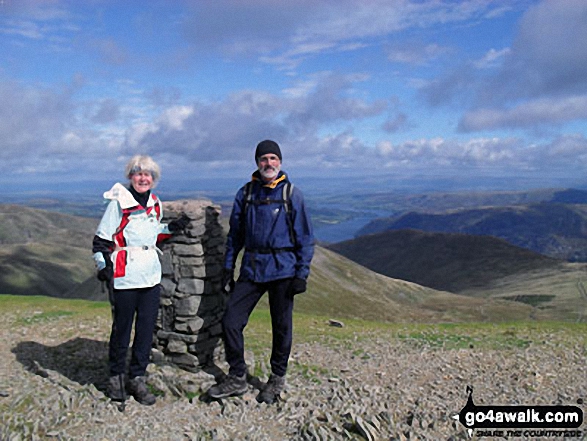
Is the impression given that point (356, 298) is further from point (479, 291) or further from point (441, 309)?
point (479, 291)

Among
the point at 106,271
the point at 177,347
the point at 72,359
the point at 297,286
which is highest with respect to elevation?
the point at 106,271

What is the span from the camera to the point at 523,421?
10.4 metres

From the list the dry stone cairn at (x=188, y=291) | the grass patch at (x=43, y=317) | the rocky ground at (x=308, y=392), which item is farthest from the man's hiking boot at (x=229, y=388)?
the grass patch at (x=43, y=317)

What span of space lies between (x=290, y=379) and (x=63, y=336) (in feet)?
34.6

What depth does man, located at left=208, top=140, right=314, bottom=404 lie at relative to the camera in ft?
31.9

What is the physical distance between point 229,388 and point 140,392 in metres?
2.03

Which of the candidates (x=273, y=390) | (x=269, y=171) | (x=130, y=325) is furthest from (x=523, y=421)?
(x=130, y=325)

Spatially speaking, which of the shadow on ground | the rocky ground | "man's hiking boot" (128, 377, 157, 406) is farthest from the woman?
the shadow on ground

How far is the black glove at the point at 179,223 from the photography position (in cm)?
1164

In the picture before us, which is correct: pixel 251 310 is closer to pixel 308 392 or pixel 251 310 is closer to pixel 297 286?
pixel 297 286

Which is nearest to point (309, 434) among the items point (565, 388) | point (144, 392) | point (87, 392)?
point (144, 392)

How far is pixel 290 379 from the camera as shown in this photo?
12625 millimetres

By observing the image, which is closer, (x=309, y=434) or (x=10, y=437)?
(x=10, y=437)

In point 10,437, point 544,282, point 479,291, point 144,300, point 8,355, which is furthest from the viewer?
point 479,291
